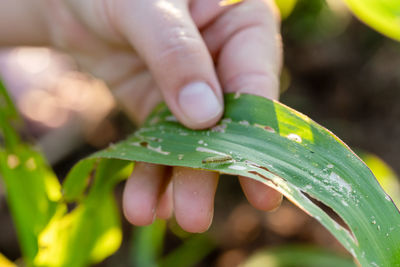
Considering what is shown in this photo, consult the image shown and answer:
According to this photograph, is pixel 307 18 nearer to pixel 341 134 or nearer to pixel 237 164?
pixel 341 134

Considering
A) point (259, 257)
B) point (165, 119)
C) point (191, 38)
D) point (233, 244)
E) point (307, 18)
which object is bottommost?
point (233, 244)

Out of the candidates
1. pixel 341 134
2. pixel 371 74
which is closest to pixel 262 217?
pixel 341 134

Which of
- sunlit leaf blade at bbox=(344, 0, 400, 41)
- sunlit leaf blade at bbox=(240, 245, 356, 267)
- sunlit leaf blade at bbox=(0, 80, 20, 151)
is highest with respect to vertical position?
sunlit leaf blade at bbox=(344, 0, 400, 41)

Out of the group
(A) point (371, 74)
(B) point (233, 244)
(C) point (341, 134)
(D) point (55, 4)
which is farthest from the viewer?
(A) point (371, 74)

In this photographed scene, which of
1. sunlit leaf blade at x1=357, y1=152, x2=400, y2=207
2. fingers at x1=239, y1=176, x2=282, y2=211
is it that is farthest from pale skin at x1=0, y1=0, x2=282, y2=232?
sunlit leaf blade at x1=357, y1=152, x2=400, y2=207

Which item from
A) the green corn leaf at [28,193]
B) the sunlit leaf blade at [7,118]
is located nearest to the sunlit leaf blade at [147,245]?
the green corn leaf at [28,193]

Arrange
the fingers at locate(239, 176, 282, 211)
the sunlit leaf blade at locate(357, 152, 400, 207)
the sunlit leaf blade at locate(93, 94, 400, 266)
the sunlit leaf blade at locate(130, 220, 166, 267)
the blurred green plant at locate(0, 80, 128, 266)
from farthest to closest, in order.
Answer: the sunlit leaf blade at locate(130, 220, 166, 267) → the sunlit leaf blade at locate(357, 152, 400, 207) → the blurred green plant at locate(0, 80, 128, 266) → the fingers at locate(239, 176, 282, 211) → the sunlit leaf blade at locate(93, 94, 400, 266)

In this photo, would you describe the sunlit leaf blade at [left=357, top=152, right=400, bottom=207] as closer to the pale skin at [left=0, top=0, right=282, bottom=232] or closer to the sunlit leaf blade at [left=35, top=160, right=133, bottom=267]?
A: the pale skin at [left=0, top=0, right=282, bottom=232]
